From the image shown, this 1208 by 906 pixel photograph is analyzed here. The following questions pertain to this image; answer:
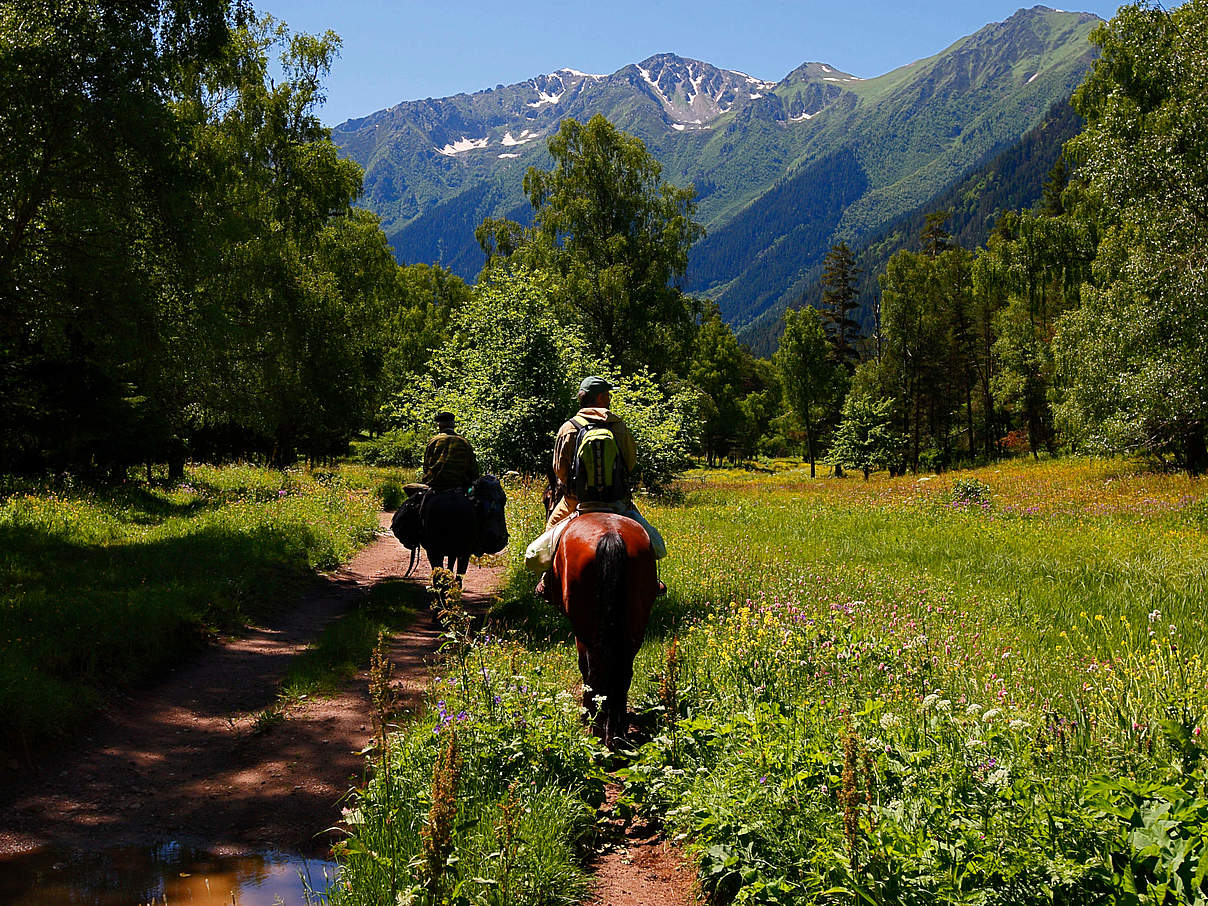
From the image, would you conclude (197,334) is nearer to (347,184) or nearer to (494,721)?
(494,721)

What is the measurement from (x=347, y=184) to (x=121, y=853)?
31.7 metres

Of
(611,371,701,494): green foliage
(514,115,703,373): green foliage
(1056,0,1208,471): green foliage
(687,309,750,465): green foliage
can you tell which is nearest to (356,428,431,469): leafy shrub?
(514,115,703,373): green foliage

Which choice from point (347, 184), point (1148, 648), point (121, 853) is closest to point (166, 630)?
point (121, 853)

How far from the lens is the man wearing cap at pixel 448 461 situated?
11.2 meters

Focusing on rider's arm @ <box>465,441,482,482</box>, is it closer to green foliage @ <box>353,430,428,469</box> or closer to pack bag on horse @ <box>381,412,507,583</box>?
pack bag on horse @ <box>381,412,507,583</box>

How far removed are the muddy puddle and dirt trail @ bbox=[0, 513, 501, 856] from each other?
0.61 feet

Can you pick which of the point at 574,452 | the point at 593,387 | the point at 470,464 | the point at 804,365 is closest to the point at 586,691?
the point at 574,452

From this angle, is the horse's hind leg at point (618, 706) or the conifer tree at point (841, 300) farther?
the conifer tree at point (841, 300)

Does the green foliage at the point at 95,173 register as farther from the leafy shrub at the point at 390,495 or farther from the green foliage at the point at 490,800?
the leafy shrub at the point at 390,495

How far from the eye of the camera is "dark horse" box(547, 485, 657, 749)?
552 centimetres

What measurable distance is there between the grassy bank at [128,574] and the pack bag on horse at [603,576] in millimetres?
4764

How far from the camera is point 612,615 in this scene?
551 centimetres

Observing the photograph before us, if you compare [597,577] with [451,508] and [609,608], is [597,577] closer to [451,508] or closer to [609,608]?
[609,608]

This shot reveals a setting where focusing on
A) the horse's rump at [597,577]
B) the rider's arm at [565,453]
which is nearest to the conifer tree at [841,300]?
the rider's arm at [565,453]
